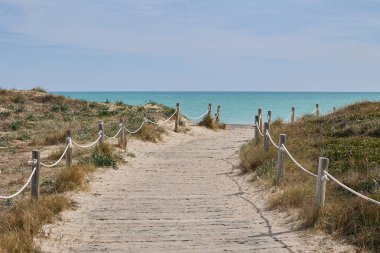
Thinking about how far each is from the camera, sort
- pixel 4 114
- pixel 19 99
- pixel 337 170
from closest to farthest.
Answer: pixel 337 170
pixel 4 114
pixel 19 99

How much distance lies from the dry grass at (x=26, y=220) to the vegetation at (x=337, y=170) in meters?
4.38

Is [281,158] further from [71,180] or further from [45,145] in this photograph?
[45,145]

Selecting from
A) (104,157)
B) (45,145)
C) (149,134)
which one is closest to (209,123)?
(149,134)

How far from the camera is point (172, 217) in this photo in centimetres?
895

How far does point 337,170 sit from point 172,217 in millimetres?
5342

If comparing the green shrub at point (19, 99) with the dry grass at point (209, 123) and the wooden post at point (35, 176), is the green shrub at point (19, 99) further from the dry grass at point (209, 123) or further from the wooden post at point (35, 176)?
the wooden post at point (35, 176)

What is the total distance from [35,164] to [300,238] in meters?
5.10

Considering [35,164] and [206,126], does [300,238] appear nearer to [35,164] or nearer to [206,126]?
[35,164]

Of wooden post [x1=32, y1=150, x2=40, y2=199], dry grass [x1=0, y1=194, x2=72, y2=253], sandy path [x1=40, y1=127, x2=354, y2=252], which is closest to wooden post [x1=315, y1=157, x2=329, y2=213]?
sandy path [x1=40, y1=127, x2=354, y2=252]

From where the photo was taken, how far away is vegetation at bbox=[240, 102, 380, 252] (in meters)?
7.57

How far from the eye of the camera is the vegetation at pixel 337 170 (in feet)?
24.8

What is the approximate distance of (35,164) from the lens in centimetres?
914

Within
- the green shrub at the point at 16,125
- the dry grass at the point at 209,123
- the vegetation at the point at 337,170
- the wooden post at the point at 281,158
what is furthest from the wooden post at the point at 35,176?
the dry grass at the point at 209,123

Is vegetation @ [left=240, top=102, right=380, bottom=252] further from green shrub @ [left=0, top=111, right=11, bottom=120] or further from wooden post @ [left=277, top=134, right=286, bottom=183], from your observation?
green shrub @ [left=0, top=111, right=11, bottom=120]
